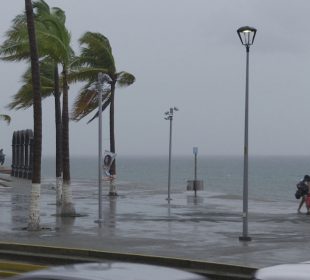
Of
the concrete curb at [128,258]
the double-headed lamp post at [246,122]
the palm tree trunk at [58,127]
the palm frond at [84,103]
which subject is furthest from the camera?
the palm frond at [84,103]

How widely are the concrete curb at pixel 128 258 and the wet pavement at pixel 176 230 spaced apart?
52cm

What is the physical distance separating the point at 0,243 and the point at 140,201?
1862 cm

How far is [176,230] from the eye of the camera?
20.5 m

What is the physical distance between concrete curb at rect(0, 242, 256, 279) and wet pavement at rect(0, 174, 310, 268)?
52 cm

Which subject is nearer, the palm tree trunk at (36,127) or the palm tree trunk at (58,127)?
the palm tree trunk at (36,127)

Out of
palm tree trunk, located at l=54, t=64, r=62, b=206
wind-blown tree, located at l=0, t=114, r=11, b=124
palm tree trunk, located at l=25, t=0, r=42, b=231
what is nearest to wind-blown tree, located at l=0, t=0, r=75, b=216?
palm tree trunk, located at l=25, t=0, r=42, b=231

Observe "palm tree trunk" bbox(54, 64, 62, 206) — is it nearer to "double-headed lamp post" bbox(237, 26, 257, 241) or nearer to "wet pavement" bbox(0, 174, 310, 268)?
"wet pavement" bbox(0, 174, 310, 268)

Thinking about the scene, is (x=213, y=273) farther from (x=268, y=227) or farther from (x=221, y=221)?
(x=221, y=221)

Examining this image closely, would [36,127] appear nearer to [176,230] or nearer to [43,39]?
[43,39]

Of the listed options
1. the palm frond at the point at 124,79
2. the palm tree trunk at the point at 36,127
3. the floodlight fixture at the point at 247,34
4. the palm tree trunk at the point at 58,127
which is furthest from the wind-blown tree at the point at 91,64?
the floodlight fixture at the point at 247,34

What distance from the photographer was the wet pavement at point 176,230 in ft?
51.0

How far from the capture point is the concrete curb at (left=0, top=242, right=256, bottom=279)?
13.2 meters

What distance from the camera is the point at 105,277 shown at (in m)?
5.07

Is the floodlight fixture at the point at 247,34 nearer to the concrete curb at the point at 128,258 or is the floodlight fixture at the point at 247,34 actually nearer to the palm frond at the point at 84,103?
the concrete curb at the point at 128,258
